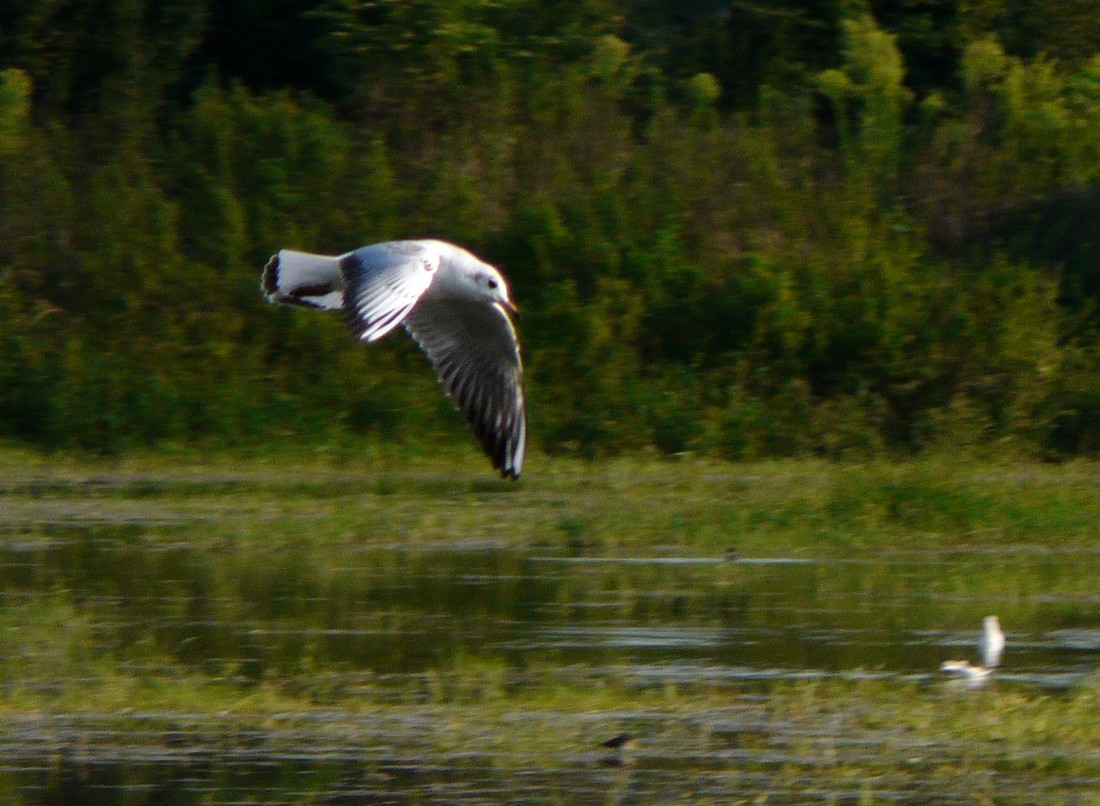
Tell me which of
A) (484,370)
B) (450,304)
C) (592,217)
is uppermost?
(450,304)

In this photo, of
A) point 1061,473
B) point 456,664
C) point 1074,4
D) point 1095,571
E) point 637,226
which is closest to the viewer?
point 456,664

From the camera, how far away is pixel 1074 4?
49.2ft

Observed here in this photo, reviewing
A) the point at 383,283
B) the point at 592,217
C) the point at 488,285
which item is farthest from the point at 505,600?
the point at 592,217

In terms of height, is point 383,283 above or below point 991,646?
above

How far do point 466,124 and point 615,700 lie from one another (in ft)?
27.7

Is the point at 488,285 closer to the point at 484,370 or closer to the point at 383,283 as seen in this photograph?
the point at 484,370

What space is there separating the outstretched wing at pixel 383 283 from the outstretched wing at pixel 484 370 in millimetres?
524

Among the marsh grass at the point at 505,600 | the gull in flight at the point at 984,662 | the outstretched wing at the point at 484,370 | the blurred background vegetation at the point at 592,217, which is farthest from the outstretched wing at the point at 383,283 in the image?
the blurred background vegetation at the point at 592,217

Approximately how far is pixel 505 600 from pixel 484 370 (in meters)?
1.11

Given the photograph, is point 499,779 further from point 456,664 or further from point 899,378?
point 899,378

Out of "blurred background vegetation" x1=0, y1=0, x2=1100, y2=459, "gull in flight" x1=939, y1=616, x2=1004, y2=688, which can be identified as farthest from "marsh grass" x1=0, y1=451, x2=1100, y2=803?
"blurred background vegetation" x1=0, y1=0, x2=1100, y2=459

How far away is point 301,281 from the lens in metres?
6.25

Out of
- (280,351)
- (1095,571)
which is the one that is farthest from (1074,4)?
(1095,571)

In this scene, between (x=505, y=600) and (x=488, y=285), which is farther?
(x=505, y=600)
